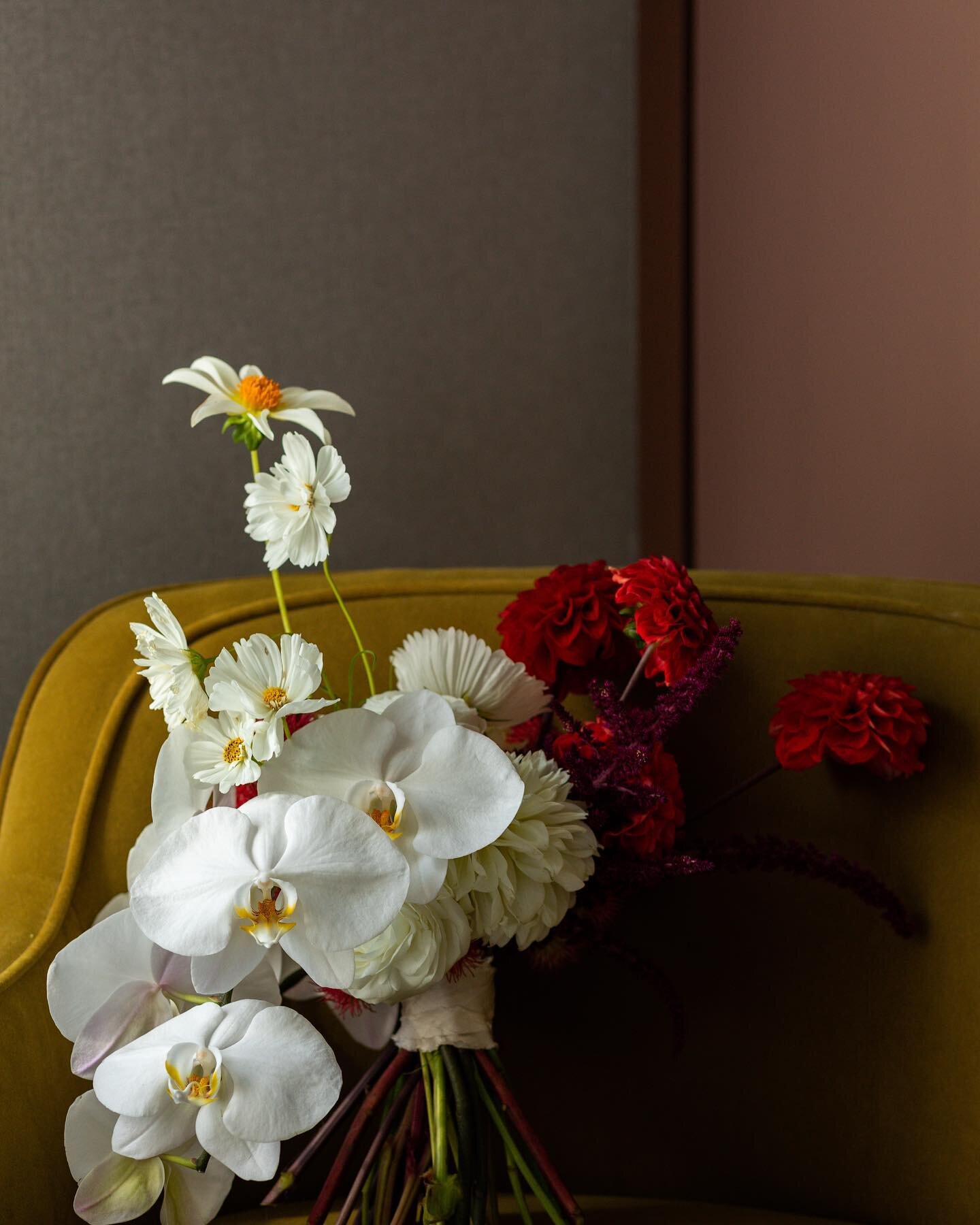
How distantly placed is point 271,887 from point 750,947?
43 centimetres

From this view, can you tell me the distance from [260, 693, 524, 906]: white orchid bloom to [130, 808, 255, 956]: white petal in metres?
0.03

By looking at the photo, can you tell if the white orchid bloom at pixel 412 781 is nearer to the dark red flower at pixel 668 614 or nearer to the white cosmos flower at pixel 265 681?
the white cosmos flower at pixel 265 681

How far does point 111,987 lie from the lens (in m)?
0.56

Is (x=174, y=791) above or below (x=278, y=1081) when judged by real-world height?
above

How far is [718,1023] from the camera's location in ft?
2.57

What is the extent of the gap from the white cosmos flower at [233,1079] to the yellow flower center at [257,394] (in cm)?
31

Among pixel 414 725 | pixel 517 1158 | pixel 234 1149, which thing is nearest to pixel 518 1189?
pixel 517 1158

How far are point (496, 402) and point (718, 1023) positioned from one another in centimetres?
82

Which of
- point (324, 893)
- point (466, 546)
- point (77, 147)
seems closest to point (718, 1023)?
point (324, 893)

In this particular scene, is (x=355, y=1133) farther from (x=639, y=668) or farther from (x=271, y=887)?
(x=639, y=668)

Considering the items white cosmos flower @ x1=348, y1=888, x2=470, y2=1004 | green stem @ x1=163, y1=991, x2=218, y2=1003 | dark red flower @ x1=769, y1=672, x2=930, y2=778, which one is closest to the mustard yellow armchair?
dark red flower @ x1=769, y1=672, x2=930, y2=778

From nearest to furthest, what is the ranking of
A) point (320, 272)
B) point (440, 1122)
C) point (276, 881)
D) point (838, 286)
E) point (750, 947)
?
1. point (276, 881)
2. point (440, 1122)
3. point (750, 947)
4. point (838, 286)
5. point (320, 272)

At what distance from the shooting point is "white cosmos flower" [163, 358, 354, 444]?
1.98 feet

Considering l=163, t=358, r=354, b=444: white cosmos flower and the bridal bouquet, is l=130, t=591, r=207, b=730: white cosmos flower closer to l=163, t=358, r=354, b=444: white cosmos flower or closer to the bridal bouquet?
the bridal bouquet
